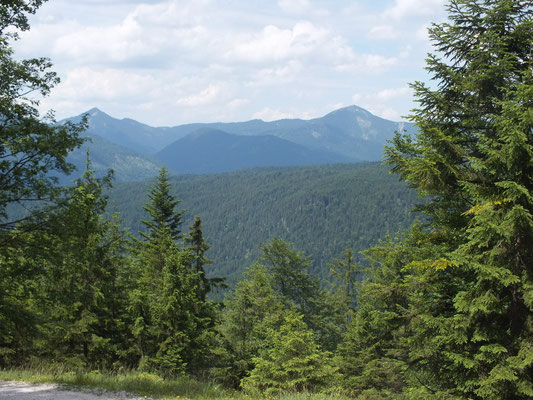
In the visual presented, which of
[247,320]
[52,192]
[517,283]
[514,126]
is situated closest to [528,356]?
[517,283]

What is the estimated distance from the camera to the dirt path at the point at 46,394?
26.6 ft

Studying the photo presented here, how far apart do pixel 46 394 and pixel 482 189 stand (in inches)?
376

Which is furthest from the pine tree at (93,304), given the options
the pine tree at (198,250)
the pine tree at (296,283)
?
the pine tree at (296,283)

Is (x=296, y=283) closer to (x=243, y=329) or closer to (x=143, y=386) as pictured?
(x=243, y=329)

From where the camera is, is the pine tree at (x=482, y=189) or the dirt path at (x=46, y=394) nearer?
the pine tree at (x=482, y=189)

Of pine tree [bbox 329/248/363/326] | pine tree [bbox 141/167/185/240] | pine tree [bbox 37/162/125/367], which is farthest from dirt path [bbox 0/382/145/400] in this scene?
pine tree [bbox 329/248/363/326]

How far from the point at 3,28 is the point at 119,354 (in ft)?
39.6

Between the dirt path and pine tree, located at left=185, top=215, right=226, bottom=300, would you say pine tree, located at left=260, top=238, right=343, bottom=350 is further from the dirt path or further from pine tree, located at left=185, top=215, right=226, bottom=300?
the dirt path

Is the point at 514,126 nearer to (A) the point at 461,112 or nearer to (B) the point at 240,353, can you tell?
(A) the point at 461,112

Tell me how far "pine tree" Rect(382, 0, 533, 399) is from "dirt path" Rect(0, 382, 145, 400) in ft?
21.8

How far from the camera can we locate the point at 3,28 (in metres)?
8.32

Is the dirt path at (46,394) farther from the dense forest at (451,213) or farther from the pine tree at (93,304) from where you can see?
the pine tree at (93,304)

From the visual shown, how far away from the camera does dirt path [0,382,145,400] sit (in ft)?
26.6

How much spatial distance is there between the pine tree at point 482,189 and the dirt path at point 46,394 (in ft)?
21.8
